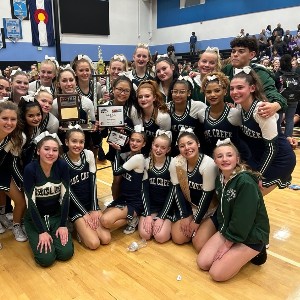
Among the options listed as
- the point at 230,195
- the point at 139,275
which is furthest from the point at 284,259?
the point at 139,275

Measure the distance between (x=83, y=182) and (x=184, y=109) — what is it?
1.22 meters

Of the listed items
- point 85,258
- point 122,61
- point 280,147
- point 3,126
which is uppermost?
point 122,61

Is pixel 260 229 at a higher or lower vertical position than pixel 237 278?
higher

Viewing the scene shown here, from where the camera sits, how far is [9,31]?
13.9 meters

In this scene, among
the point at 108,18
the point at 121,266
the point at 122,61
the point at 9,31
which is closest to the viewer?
the point at 121,266

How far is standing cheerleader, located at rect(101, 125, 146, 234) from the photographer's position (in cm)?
310

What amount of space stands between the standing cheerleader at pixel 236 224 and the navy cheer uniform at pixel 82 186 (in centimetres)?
118

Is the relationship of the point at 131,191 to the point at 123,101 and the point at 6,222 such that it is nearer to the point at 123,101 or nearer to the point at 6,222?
the point at 123,101

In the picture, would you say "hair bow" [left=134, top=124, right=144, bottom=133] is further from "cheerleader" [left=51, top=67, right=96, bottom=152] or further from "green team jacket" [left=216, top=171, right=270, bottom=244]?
"green team jacket" [left=216, top=171, right=270, bottom=244]

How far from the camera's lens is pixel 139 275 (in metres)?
2.47

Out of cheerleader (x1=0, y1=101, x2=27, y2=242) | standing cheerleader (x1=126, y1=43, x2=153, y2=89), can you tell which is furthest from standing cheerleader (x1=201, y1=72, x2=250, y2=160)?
cheerleader (x1=0, y1=101, x2=27, y2=242)

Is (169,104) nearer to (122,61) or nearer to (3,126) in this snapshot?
(122,61)

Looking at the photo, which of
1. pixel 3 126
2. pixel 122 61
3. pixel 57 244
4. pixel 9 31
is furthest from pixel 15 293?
pixel 9 31

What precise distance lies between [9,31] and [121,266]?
14.2 m
